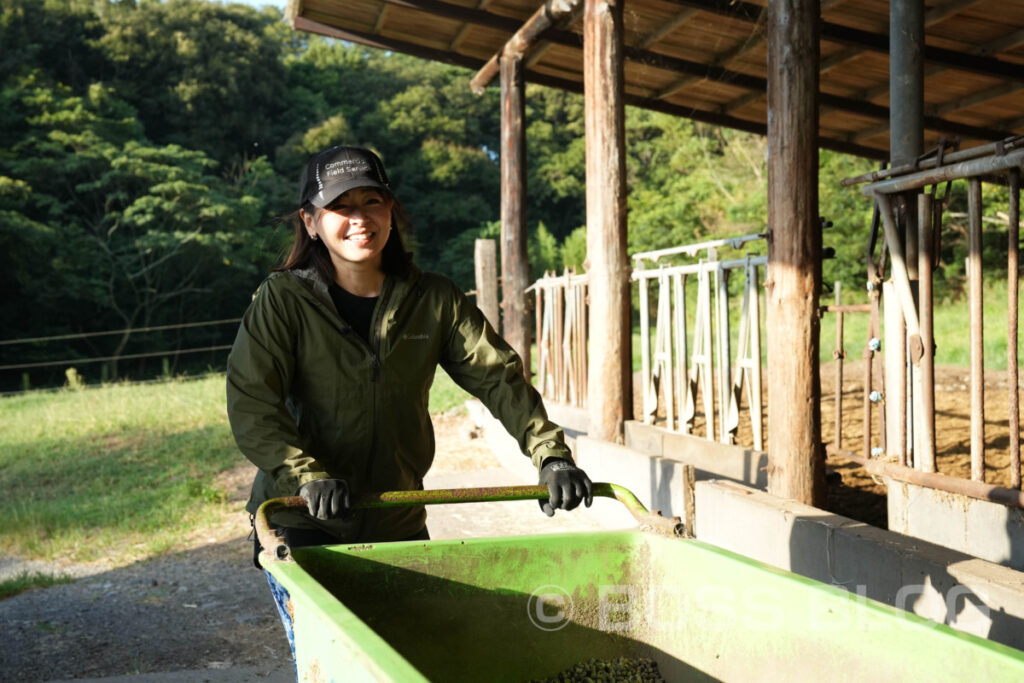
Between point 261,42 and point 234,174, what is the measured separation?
603 centimetres

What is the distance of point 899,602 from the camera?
11.7 feet

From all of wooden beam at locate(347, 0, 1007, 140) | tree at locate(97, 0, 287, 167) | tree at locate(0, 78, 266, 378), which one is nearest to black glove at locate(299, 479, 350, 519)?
wooden beam at locate(347, 0, 1007, 140)

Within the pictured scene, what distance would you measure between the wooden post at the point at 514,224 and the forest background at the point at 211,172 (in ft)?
49.0

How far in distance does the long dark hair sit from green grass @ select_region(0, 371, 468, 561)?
16.4 feet

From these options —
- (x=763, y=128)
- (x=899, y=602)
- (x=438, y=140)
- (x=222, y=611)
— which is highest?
(x=438, y=140)

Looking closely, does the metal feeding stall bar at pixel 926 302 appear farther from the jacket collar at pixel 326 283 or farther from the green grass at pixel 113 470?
the green grass at pixel 113 470

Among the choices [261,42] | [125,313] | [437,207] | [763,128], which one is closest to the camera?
[763,128]

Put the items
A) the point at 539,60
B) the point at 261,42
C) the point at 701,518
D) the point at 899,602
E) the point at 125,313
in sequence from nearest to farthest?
the point at 899,602 < the point at 701,518 < the point at 539,60 < the point at 125,313 < the point at 261,42

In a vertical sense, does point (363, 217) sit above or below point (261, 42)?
below

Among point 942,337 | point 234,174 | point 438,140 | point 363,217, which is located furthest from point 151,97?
point 363,217

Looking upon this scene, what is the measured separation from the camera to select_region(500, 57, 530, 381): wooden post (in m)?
9.66

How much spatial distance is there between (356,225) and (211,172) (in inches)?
1402

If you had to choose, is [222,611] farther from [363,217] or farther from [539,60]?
Answer: [539,60]

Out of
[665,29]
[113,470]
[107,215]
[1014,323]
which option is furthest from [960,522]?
[107,215]
